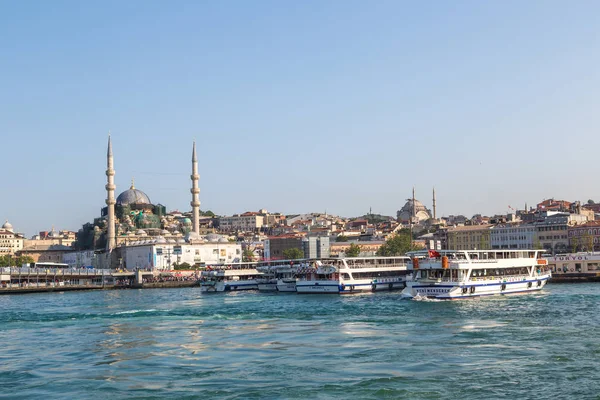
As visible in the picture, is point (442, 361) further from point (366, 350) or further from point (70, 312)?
point (70, 312)

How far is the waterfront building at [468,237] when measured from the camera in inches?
3450

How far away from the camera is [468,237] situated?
9069cm

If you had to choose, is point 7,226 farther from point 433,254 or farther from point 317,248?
point 433,254

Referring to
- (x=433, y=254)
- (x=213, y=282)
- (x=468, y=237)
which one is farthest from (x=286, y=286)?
(x=468, y=237)

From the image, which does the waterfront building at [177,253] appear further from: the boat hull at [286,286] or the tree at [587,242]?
the boat hull at [286,286]

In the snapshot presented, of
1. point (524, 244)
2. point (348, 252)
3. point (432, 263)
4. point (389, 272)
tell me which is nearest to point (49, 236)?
point (348, 252)

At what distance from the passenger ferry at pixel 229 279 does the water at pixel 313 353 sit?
21.2 meters

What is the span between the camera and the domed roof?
108m

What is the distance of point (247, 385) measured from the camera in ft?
53.5

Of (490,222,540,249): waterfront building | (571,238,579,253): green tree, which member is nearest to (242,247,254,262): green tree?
(490,222,540,249): waterfront building

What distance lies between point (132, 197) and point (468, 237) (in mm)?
42933

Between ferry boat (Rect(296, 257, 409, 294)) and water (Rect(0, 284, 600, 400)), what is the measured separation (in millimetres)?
12665

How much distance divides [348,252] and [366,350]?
6971 centimetres

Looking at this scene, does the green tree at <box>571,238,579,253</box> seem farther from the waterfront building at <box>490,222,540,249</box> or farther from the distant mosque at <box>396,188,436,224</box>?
the distant mosque at <box>396,188,436,224</box>
